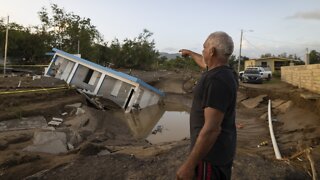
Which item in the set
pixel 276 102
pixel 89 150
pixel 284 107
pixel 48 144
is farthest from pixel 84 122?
pixel 276 102

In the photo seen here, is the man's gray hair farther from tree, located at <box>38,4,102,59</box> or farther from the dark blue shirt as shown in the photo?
tree, located at <box>38,4,102,59</box>

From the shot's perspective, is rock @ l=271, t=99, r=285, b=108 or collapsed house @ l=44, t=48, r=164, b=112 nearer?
rock @ l=271, t=99, r=285, b=108

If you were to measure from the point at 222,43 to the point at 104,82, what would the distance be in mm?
19257

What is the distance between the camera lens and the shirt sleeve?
2637 mm

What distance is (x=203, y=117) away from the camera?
2.82m

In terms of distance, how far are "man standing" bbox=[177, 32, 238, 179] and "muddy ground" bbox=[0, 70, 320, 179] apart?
3458 mm

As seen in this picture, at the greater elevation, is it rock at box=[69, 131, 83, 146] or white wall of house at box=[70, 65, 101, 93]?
white wall of house at box=[70, 65, 101, 93]

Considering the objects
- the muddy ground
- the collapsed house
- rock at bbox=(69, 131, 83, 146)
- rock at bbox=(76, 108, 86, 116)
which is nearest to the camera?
the muddy ground

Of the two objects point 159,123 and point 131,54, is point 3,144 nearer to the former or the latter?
point 159,123

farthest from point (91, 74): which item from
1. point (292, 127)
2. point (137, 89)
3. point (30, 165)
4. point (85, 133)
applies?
point (30, 165)

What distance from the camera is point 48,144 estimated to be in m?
8.43

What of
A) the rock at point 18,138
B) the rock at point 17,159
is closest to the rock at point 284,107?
the rock at point 18,138

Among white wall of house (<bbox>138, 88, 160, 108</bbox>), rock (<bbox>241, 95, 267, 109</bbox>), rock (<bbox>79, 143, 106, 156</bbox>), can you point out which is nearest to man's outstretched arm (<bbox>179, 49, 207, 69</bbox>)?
rock (<bbox>79, 143, 106, 156</bbox>)

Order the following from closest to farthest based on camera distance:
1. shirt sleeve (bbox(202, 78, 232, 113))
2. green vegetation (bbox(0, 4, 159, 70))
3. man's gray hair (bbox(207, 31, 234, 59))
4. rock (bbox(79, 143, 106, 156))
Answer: shirt sleeve (bbox(202, 78, 232, 113)), man's gray hair (bbox(207, 31, 234, 59)), rock (bbox(79, 143, 106, 156)), green vegetation (bbox(0, 4, 159, 70))
